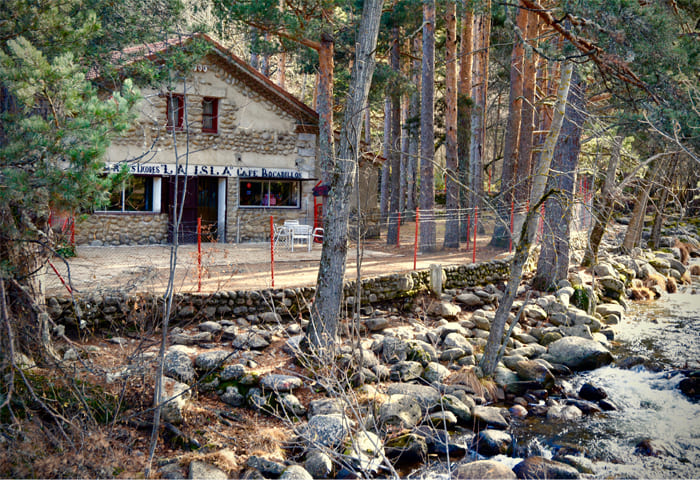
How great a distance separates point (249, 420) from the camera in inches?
303

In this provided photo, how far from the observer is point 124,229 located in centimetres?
1795

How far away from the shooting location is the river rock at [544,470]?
679 centimetres

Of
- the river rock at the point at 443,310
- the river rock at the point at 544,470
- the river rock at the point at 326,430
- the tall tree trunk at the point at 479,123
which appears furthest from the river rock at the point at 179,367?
the tall tree trunk at the point at 479,123

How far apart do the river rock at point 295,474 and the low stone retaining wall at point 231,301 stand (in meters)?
1.98

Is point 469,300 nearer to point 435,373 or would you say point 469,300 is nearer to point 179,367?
point 435,373

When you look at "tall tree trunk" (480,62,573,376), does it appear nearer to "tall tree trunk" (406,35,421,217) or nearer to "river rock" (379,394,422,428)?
"river rock" (379,394,422,428)

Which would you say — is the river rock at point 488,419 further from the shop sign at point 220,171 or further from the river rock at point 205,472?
the shop sign at point 220,171

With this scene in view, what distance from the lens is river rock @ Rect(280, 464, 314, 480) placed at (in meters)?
6.32

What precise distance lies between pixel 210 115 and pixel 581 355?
44.2ft

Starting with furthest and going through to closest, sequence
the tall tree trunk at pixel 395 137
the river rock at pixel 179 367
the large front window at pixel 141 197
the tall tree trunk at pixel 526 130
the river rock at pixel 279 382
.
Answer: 1. the tall tree trunk at pixel 395 137
2. the large front window at pixel 141 197
3. the tall tree trunk at pixel 526 130
4. the river rock at pixel 279 382
5. the river rock at pixel 179 367

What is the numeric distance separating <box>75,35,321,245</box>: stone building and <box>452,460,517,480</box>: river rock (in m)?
12.9

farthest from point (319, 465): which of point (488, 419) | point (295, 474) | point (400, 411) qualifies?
point (488, 419)

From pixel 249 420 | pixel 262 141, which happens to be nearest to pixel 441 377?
pixel 249 420

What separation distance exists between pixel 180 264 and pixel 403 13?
35.9 ft
